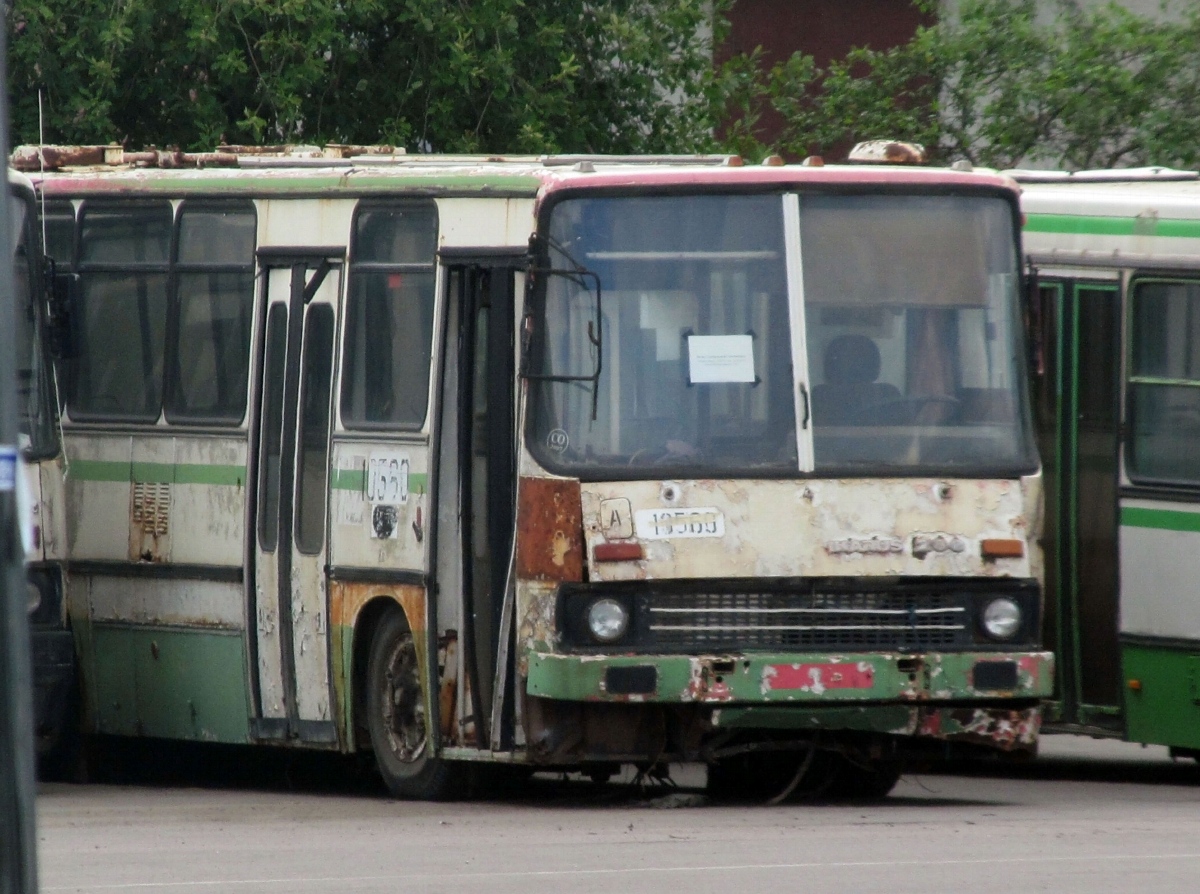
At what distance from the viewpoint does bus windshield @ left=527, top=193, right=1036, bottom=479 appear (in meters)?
11.2

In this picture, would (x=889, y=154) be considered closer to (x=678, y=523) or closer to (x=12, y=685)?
(x=678, y=523)

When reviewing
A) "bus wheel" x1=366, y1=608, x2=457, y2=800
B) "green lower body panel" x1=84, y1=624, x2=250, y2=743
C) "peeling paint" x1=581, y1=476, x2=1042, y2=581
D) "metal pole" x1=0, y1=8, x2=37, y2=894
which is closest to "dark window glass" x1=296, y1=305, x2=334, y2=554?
"bus wheel" x1=366, y1=608, x2=457, y2=800

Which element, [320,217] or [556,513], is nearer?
[556,513]

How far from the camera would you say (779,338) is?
37.1 feet

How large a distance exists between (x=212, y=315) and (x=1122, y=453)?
13.8 ft

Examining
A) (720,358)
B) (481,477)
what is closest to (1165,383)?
(720,358)

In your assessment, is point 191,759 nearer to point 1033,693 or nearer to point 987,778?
point 987,778

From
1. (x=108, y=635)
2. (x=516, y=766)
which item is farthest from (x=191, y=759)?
(x=516, y=766)

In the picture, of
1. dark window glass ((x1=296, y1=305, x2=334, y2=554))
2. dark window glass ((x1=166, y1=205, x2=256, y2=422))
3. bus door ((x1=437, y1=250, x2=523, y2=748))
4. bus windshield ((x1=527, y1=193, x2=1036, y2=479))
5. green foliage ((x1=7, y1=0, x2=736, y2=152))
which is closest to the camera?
bus windshield ((x1=527, y1=193, x2=1036, y2=479))

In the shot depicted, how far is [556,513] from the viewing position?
11.1 metres

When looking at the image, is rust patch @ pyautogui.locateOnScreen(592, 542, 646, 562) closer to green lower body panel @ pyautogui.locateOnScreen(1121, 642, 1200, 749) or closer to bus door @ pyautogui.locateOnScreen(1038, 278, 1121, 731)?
bus door @ pyautogui.locateOnScreen(1038, 278, 1121, 731)

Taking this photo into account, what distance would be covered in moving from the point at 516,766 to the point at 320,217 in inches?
100

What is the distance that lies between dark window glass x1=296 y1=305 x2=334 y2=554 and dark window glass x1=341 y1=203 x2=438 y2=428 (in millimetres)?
181

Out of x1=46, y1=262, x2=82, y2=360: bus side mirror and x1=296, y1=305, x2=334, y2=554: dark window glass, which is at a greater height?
x1=46, y1=262, x2=82, y2=360: bus side mirror
